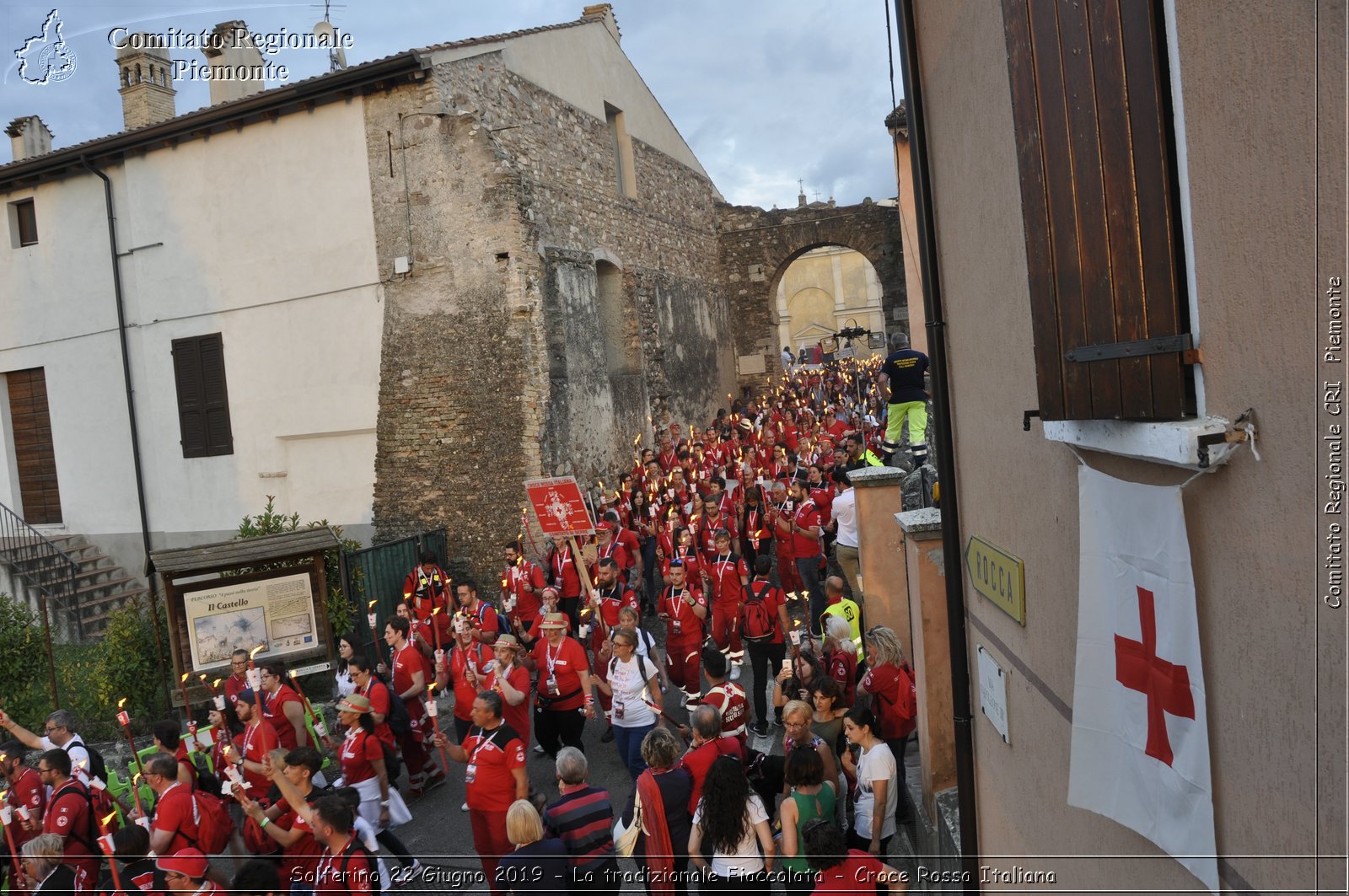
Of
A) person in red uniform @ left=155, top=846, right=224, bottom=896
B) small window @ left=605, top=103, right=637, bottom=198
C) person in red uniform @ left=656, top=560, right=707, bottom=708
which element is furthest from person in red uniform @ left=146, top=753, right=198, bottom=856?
small window @ left=605, top=103, right=637, bottom=198

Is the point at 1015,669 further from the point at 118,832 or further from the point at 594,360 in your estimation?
the point at 594,360

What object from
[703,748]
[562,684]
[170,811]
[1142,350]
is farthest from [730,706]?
[1142,350]

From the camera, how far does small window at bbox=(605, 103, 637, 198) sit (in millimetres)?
20750

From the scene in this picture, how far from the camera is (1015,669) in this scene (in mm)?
4547

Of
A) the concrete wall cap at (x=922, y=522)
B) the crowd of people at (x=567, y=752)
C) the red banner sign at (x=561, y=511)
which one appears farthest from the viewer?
the red banner sign at (x=561, y=511)

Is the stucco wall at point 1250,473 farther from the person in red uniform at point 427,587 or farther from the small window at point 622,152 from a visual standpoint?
the small window at point 622,152

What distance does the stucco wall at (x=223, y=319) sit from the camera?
1598 centimetres

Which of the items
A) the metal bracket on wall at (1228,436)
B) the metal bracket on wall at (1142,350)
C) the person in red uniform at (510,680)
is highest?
the metal bracket on wall at (1142,350)

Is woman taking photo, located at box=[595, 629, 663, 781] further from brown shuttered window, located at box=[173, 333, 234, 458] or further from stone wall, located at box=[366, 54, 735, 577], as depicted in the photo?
brown shuttered window, located at box=[173, 333, 234, 458]

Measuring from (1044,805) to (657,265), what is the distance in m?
18.8

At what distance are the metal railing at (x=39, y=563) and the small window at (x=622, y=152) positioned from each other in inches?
511

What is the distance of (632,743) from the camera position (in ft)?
25.4

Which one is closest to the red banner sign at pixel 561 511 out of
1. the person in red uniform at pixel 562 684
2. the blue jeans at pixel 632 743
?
the person in red uniform at pixel 562 684

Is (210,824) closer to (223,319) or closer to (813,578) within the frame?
(813,578)
